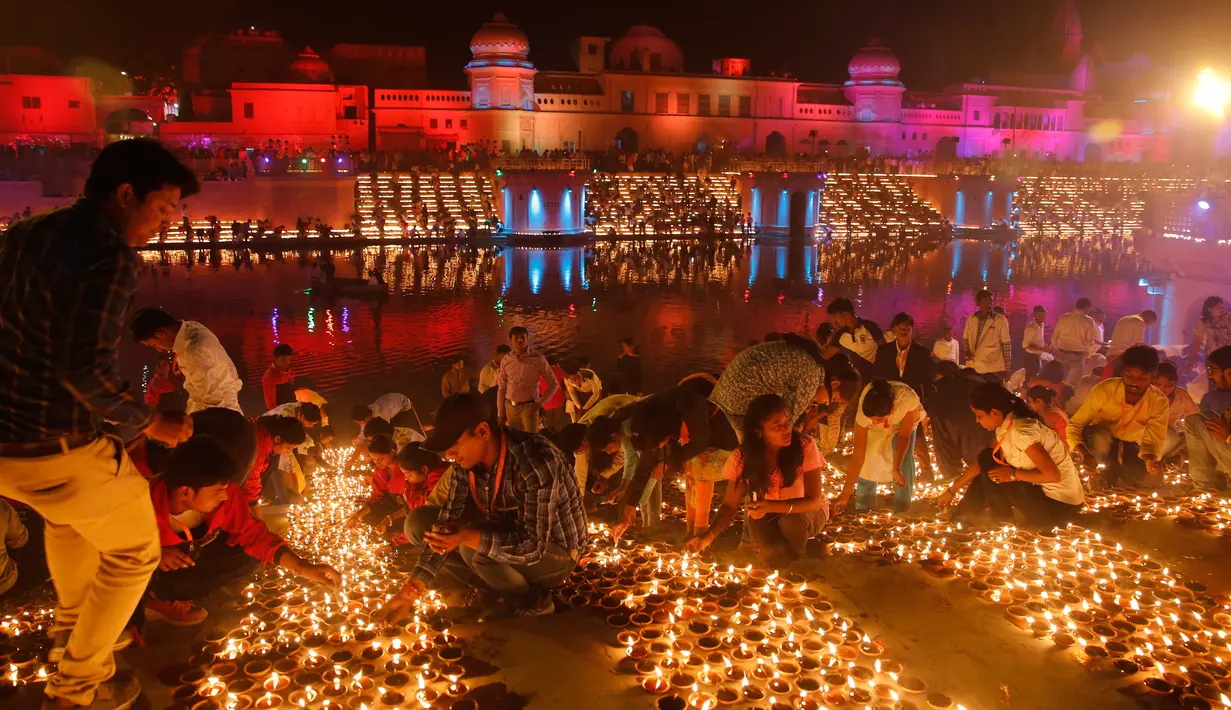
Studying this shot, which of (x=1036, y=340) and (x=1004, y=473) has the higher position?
(x=1036, y=340)

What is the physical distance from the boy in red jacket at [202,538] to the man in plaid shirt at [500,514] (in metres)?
0.56

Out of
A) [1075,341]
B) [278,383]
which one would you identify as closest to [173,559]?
[278,383]

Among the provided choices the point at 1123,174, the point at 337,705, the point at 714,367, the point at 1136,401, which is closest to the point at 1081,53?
the point at 1123,174

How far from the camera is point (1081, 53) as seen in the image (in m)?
67.8

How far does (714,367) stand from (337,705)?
1044cm

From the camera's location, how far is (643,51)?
2046 inches

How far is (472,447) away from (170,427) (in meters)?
1.26

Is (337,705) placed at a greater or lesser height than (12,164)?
lesser

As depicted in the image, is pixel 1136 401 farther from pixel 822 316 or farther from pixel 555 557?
pixel 822 316

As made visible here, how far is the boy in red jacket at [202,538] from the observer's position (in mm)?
4178

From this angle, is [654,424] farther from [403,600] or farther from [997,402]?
[997,402]

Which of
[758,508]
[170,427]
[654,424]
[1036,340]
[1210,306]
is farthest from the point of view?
[1036,340]

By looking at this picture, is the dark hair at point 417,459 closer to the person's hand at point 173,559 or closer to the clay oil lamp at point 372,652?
the clay oil lamp at point 372,652

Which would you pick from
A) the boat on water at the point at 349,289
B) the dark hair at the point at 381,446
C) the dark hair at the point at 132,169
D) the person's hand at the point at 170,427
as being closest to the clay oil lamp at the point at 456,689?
the person's hand at the point at 170,427
